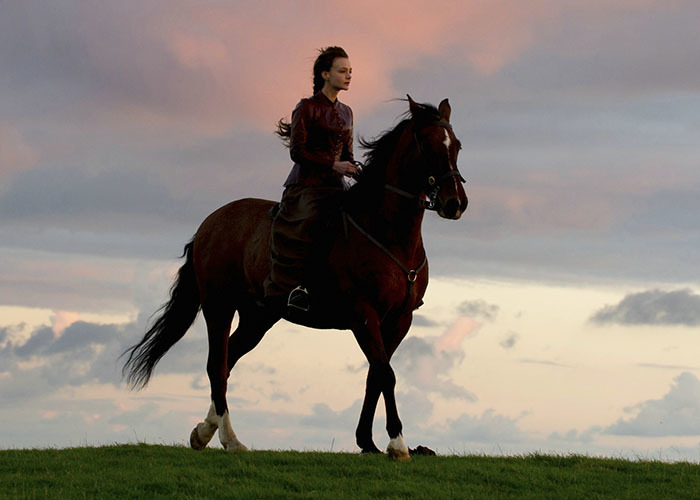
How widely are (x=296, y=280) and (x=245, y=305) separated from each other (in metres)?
2.25

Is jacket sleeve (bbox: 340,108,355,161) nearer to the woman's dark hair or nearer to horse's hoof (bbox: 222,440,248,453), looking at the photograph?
the woman's dark hair

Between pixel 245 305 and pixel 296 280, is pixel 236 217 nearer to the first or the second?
pixel 245 305

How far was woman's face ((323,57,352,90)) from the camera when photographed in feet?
40.3

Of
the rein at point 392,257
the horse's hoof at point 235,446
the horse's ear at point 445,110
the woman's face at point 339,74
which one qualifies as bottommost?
the horse's hoof at point 235,446

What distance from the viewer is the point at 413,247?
11.5 m

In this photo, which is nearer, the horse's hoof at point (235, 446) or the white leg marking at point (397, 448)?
the white leg marking at point (397, 448)

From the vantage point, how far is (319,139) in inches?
490

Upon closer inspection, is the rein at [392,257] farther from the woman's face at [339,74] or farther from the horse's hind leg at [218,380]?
the horse's hind leg at [218,380]

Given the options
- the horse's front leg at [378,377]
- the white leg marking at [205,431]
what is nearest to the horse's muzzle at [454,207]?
the horse's front leg at [378,377]

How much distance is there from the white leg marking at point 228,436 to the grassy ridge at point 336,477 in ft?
0.61

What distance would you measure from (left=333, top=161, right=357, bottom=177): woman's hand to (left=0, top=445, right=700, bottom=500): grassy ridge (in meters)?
3.61

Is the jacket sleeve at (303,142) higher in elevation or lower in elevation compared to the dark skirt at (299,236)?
higher

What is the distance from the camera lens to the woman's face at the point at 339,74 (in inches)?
484

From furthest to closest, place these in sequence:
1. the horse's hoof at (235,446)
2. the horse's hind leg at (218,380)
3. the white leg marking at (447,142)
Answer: the horse's hind leg at (218,380) → the horse's hoof at (235,446) → the white leg marking at (447,142)
